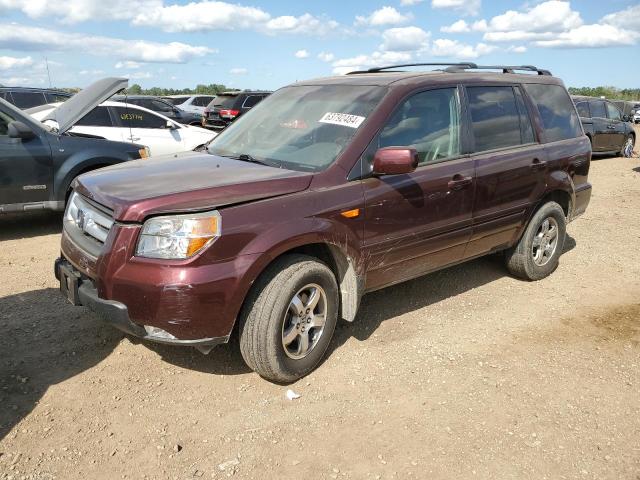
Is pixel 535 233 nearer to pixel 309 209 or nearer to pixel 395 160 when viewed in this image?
pixel 395 160

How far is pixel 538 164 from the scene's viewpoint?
4.81m

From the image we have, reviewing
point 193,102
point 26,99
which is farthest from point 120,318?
point 193,102

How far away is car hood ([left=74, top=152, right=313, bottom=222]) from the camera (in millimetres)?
2924

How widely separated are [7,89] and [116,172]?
31.6 ft

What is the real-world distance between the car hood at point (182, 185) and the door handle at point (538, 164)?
2.37m

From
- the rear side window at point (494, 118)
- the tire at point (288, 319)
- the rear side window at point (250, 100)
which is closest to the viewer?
the tire at point (288, 319)

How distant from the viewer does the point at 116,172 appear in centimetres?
362

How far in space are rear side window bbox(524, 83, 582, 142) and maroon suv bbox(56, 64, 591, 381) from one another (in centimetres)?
4

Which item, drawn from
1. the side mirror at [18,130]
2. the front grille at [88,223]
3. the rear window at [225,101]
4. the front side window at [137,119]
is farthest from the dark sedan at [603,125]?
the front grille at [88,223]

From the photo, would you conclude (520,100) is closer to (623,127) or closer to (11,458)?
(11,458)

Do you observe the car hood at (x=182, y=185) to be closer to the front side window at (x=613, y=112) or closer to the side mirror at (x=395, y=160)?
the side mirror at (x=395, y=160)

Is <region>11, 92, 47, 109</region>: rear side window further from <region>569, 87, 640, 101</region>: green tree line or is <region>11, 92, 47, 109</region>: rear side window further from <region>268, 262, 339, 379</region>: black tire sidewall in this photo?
<region>569, 87, 640, 101</region>: green tree line

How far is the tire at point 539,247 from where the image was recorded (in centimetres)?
507

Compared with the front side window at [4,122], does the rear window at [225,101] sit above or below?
below
